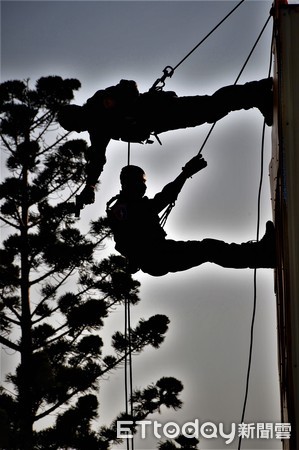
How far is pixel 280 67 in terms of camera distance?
197 inches

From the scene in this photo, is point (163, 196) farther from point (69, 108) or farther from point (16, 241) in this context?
point (16, 241)

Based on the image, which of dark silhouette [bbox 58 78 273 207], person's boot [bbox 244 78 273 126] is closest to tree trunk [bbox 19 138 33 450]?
dark silhouette [bbox 58 78 273 207]

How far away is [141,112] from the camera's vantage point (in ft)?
21.6

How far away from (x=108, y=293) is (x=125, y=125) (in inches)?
487

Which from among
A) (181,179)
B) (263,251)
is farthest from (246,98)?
(263,251)

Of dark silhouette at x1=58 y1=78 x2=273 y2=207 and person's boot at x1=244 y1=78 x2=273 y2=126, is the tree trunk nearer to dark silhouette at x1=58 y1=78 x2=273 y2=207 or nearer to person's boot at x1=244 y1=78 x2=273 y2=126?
dark silhouette at x1=58 y1=78 x2=273 y2=207

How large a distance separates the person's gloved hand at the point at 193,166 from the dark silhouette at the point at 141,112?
0.28 m

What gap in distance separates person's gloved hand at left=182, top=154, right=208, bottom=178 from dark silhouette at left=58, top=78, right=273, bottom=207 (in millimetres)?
280

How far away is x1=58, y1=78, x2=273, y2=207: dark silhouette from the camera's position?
6.39 meters

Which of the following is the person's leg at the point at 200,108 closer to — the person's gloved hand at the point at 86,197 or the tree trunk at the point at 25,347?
the person's gloved hand at the point at 86,197

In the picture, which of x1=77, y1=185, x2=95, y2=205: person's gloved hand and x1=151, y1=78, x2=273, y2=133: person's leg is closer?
x1=151, y1=78, x2=273, y2=133: person's leg

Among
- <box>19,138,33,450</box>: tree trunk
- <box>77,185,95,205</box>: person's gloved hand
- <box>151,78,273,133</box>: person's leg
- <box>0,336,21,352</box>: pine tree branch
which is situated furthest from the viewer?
<box>0,336,21,352</box>: pine tree branch

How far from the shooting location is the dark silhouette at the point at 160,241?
652cm

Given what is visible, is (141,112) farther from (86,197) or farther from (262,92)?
(262,92)
